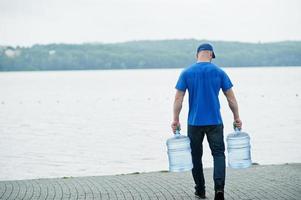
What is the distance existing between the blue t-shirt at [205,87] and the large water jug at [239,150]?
742mm

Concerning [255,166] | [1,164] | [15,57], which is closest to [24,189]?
[255,166]

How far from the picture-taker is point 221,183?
7730 mm

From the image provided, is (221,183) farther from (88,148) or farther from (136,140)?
(136,140)

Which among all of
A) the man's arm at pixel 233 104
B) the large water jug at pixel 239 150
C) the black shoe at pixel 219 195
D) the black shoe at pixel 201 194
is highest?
the man's arm at pixel 233 104

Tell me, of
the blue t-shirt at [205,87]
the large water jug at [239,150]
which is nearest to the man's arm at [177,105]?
the blue t-shirt at [205,87]

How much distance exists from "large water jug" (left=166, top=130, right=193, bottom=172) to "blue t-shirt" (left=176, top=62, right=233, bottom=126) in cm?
43

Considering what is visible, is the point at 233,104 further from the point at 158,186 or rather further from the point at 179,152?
the point at 158,186

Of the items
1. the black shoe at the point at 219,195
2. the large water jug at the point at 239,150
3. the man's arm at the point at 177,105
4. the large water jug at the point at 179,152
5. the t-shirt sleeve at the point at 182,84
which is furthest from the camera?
the large water jug at the point at 239,150

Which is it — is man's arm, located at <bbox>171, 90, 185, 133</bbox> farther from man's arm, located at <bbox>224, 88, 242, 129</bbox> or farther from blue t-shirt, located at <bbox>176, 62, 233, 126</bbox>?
man's arm, located at <bbox>224, 88, 242, 129</bbox>

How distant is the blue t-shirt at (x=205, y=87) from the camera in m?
7.70

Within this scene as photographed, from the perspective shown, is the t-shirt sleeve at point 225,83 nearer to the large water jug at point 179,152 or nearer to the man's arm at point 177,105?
the man's arm at point 177,105

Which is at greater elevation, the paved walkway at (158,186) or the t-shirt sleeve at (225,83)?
the t-shirt sleeve at (225,83)

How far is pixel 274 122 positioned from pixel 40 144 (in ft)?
56.2

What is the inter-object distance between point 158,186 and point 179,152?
1.17 meters
